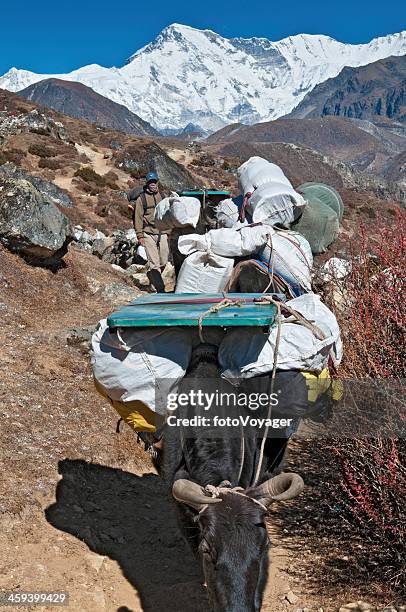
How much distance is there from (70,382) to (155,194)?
4330 mm

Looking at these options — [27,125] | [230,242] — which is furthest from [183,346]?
[27,125]

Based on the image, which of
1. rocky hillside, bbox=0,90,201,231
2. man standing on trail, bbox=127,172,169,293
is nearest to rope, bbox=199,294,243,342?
man standing on trail, bbox=127,172,169,293

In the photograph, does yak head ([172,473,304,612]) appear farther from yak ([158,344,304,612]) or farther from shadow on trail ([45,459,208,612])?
shadow on trail ([45,459,208,612])

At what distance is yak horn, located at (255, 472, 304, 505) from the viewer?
244 cm

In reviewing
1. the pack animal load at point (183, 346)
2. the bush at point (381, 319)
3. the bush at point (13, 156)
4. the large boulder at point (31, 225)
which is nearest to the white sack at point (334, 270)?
the bush at point (381, 319)

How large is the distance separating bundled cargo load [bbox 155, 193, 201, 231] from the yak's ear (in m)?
2.74

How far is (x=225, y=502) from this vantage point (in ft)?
8.39

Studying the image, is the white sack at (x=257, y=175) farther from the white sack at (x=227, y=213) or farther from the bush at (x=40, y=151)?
the bush at (x=40, y=151)

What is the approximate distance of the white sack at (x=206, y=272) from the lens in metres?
4.22

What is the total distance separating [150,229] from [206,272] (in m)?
5.19

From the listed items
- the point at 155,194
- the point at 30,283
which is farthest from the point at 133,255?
the point at 30,283

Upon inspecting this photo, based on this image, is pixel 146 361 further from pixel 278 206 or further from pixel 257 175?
pixel 257 175

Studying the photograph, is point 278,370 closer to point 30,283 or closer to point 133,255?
point 30,283

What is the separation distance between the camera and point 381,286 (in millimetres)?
3807
